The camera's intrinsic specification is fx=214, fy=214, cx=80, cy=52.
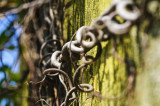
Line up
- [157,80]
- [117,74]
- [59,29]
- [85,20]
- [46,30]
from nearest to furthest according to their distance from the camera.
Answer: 1. [157,80]
2. [117,74]
3. [85,20]
4. [59,29]
5. [46,30]

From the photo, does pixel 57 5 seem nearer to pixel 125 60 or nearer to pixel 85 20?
pixel 85 20

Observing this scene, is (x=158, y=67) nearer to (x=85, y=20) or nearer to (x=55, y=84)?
(x=85, y=20)

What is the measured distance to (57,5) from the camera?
106cm

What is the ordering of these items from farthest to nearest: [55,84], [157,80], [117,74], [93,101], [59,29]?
[59,29] < [55,84] < [93,101] < [117,74] < [157,80]

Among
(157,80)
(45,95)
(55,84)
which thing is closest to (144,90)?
(157,80)

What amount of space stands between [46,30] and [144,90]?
2.79 ft

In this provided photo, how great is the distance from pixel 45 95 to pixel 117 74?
1.99ft

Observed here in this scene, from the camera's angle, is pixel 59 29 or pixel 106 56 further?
pixel 59 29

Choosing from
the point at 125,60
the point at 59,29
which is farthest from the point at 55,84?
the point at 125,60

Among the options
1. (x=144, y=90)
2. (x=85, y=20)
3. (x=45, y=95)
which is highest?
(x=85, y=20)

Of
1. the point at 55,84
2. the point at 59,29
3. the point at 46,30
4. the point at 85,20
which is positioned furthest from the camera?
the point at 46,30

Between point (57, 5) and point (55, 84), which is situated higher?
point (57, 5)

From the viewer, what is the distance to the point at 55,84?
881mm

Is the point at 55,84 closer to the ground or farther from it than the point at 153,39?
closer to the ground
